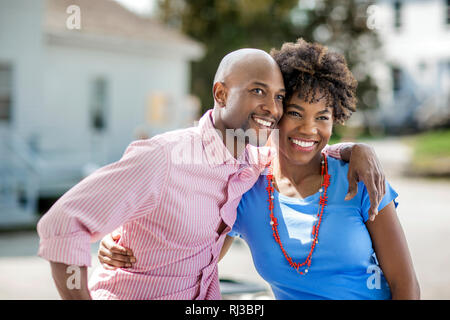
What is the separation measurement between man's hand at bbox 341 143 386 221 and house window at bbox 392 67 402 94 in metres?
30.5

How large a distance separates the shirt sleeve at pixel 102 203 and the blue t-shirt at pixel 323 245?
75 centimetres

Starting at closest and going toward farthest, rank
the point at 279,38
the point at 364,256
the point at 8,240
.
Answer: the point at 364,256, the point at 8,240, the point at 279,38

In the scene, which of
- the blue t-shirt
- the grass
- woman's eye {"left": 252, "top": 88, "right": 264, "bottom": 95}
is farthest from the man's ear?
the grass

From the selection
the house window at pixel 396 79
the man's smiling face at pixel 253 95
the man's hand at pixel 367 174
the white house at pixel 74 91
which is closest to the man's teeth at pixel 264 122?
the man's smiling face at pixel 253 95

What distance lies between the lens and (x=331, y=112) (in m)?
2.56

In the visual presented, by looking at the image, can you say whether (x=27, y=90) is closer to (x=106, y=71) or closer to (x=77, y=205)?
(x=106, y=71)

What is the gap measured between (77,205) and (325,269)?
46.4 inches

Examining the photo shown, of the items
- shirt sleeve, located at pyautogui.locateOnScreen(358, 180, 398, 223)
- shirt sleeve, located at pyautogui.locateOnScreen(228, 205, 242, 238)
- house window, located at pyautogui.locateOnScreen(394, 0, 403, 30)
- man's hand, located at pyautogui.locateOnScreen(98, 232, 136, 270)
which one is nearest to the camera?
man's hand, located at pyautogui.locateOnScreen(98, 232, 136, 270)

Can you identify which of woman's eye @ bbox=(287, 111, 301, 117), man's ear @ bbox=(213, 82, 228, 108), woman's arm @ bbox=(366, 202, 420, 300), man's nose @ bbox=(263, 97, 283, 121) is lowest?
woman's arm @ bbox=(366, 202, 420, 300)

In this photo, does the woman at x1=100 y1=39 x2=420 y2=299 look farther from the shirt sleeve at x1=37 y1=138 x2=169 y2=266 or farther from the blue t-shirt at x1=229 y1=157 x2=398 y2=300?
the shirt sleeve at x1=37 y1=138 x2=169 y2=266

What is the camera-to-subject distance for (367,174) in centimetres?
235

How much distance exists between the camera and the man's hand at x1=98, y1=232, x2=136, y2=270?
7.04ft
